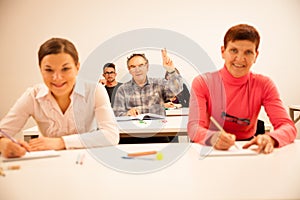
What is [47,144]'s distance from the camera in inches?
51.4

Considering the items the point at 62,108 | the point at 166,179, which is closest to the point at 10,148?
the point at 62,108

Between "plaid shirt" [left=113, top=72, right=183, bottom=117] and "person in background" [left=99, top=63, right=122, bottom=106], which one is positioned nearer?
"plaid shirt" [left=113, top=72, right=183, bottom=117]

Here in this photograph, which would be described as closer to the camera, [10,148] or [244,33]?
[10,148]

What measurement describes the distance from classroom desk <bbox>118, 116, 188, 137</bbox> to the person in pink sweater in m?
0.56

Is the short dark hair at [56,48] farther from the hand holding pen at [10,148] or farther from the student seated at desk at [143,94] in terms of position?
the student seated at desk at [143,94]

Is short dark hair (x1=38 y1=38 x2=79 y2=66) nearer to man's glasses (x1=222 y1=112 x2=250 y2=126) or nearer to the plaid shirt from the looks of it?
man's glasses (x1=222 y1=112 x2=250 y2=126)

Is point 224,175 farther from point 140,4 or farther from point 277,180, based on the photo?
point 140,4

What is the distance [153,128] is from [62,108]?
73 cm

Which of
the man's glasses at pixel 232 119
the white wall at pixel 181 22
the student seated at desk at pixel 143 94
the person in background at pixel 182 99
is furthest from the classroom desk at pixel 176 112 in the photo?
the man's glasses at pixel 232 119

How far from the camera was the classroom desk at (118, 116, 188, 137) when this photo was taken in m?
1.96

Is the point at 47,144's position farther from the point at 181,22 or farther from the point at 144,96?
the point at 181,22

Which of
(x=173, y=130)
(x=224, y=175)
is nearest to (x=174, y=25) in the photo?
(x=173, y=130)

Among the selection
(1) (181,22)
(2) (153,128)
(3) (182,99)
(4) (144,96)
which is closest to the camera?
(2) (153,128)

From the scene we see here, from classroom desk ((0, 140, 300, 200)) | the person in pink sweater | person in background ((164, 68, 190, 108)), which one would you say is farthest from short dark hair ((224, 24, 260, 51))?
person in background ((164, 68, 190, 108))
